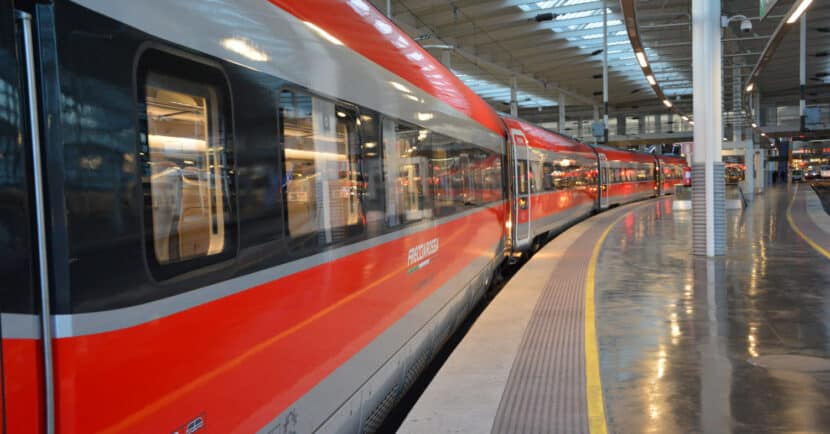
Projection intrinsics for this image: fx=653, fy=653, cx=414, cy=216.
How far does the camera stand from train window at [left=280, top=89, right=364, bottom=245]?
140 inches

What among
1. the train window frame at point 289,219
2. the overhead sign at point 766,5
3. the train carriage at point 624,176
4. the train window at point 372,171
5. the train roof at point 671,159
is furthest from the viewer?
the train roof at point 671,159

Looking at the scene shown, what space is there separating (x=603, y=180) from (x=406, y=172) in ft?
80.2

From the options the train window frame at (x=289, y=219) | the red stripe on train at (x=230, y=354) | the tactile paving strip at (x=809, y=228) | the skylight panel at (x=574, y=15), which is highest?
the skylight panel at (x=574, y=15)

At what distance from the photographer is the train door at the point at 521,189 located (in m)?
13.7

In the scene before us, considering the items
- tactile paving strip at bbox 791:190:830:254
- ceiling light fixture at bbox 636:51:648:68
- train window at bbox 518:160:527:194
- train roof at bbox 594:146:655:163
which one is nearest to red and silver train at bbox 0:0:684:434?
train window at bbox 518:160:527:194

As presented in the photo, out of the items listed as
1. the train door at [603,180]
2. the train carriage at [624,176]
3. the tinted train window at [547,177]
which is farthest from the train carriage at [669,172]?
the tinted train window at [547,177]

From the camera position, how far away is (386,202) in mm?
5250

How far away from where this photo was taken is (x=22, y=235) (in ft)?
6.36

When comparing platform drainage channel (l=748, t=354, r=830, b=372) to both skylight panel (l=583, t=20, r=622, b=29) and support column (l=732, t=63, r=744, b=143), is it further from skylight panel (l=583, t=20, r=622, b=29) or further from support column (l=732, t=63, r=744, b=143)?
skylight panel (l=583, t=20, r=622, b=29)

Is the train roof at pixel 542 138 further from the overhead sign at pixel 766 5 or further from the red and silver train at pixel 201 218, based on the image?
the red and silver train at pixel 201 218

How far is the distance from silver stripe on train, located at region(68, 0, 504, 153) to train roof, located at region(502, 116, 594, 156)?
29.5 feet

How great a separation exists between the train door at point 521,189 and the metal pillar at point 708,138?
3407 millimetres

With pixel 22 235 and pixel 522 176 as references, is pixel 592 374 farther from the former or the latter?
pixel 522 176

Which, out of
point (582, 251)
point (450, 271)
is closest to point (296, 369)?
point (450, 271)
